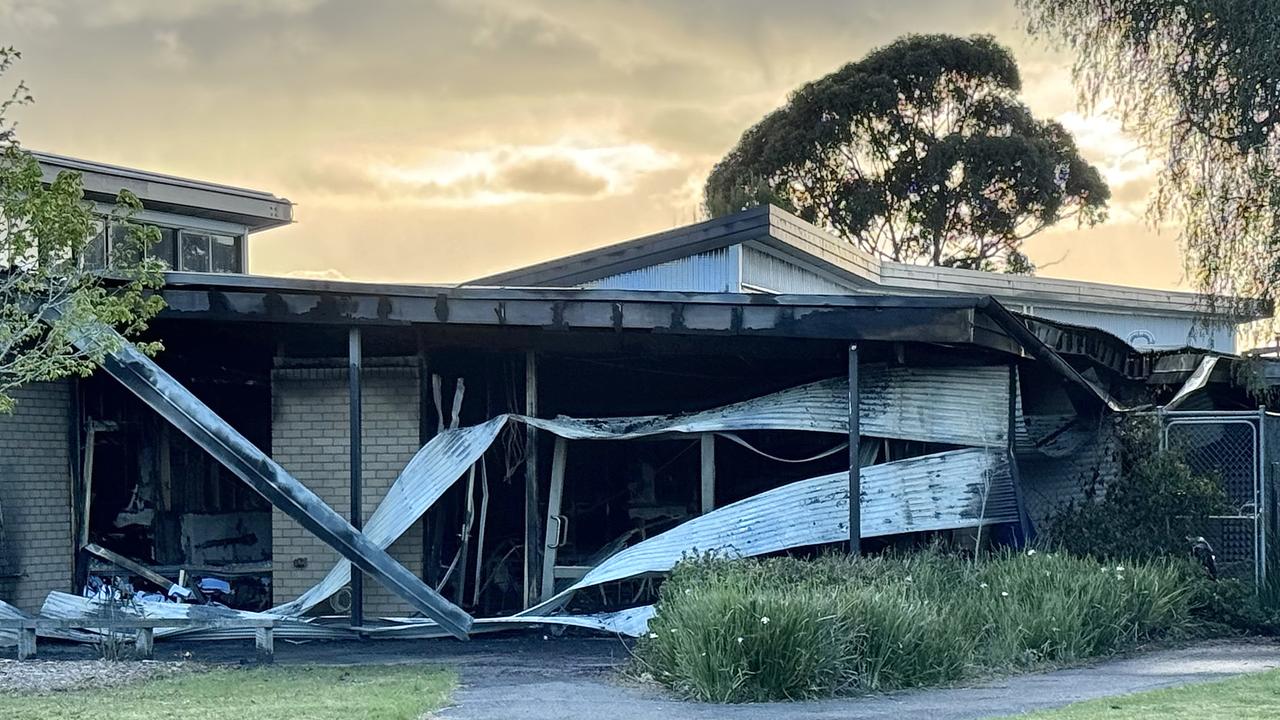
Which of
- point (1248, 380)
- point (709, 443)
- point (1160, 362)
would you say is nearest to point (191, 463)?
point (709, 443)

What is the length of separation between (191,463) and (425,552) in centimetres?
285

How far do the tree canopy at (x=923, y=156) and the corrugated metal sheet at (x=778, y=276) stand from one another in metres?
21.9

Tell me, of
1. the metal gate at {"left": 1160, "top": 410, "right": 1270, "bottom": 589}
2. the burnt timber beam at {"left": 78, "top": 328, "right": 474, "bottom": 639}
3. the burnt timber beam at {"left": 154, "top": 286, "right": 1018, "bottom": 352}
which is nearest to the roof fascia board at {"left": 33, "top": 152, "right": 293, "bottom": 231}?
the burnt timber beam at {"left": 78, "top": 328, "right": 474, "bottom": 639}

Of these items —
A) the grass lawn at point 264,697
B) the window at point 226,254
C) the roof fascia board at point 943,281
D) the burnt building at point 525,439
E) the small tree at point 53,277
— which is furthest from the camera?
the window at point 226,254

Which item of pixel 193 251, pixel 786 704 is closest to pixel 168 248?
pixel 193 251

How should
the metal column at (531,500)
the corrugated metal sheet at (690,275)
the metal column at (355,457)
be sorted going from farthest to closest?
1. the corrugated metal sheet at (690,275)
2. the metal column at (531,500)
3. the metal column at (355,457)

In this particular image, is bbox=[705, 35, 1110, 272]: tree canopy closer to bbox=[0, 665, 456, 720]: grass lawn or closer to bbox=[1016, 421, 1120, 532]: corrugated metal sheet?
bbox=[1016, 421, 1120, 532]: corrugated metal sheet

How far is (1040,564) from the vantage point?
12.0 metres

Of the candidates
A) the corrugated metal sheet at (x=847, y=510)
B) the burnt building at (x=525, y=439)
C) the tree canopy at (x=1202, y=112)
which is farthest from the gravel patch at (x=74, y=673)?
the tree canopy at (x=1202, y=112)

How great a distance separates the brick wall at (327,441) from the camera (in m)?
14.4

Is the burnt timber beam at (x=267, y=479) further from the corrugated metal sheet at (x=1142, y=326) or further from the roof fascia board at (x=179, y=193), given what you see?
the corrugated metal sheet at (x=1142, y=326)

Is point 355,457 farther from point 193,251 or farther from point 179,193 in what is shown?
point 193,251

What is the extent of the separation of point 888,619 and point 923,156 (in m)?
33.3

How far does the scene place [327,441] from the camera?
47.3 feet
